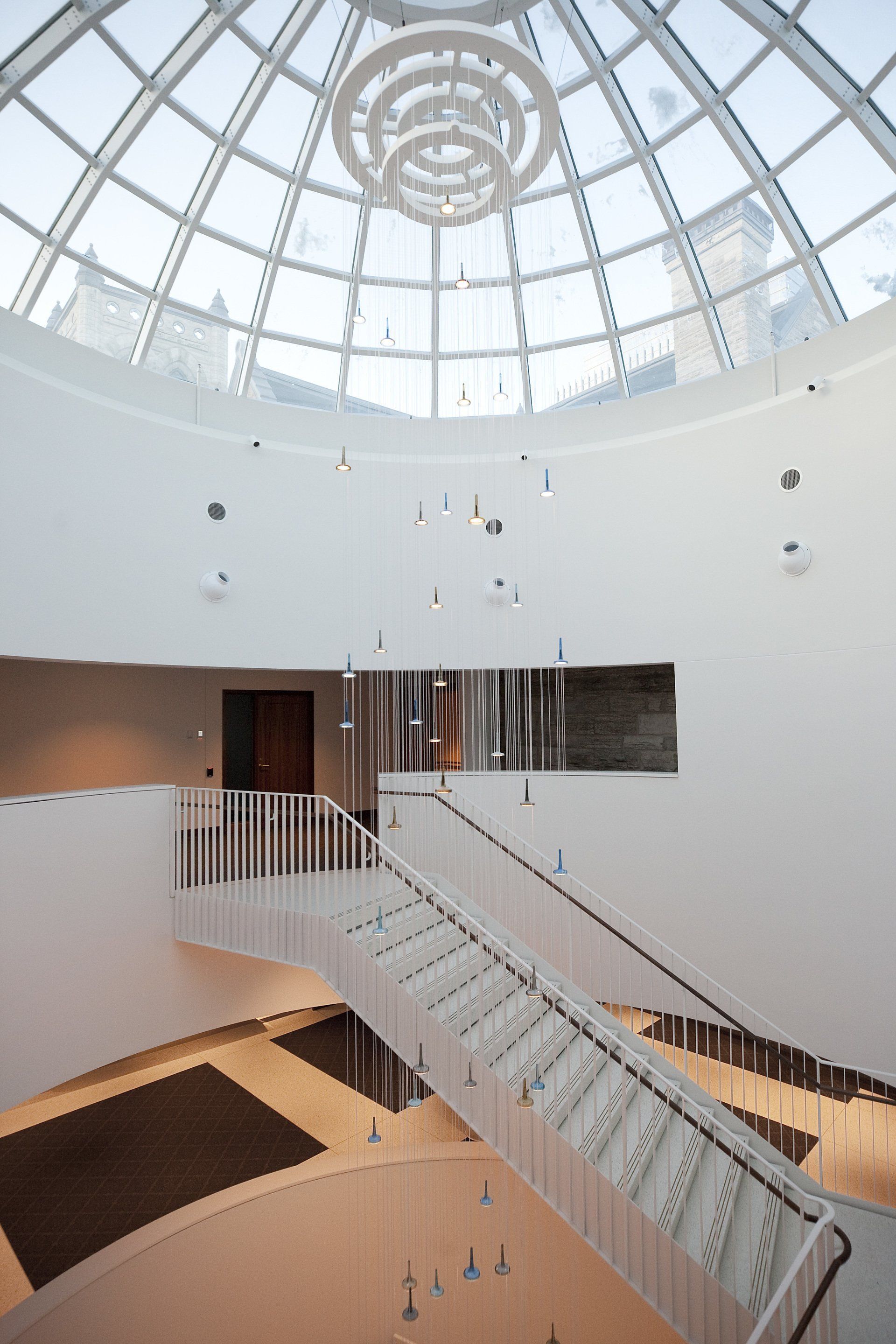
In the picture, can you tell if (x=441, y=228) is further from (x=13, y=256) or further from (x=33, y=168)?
(x=13, y=256)

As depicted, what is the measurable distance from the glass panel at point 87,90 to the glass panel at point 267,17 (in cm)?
126

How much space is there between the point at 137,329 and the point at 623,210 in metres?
5.94

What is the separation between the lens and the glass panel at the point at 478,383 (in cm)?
1059

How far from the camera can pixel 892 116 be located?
7.34 meters

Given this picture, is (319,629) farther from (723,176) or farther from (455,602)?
(723,176)

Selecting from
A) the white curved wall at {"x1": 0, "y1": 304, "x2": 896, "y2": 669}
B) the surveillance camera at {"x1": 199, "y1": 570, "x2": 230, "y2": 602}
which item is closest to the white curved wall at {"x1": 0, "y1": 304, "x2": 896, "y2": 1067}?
the white curved wall at {"x1": 0, "y1": 304, "x2": 896, "y2": 669}

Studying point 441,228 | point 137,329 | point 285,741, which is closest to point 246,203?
point 137,329

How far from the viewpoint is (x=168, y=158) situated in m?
8.32

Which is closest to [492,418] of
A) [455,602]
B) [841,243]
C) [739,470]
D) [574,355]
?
[574,355]

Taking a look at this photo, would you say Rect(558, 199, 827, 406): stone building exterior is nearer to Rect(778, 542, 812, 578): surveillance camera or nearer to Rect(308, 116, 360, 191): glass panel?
Rect(778, 542, 812, 578): surveillance camera

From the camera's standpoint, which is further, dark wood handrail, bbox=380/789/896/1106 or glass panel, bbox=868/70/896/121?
glass panel, bbox=868/70/896/121

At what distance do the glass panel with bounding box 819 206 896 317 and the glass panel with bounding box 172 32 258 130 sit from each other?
6.39 meters

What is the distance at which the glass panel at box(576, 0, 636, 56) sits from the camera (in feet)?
24.1

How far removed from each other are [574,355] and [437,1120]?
31.5ft
